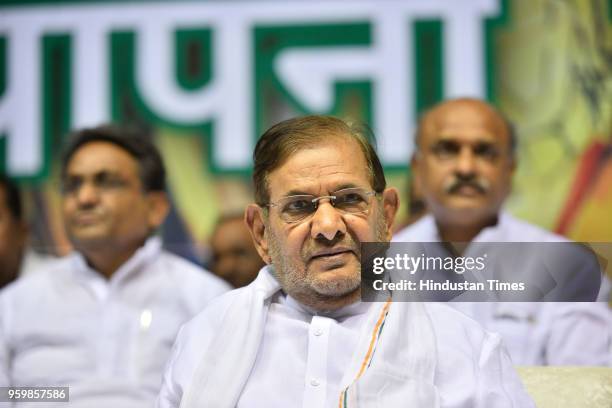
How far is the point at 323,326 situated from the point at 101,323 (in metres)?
1.13

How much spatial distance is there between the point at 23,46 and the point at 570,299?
353cm

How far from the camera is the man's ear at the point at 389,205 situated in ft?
7.55

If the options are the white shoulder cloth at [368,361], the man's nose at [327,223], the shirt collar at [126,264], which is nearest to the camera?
the white shoulder cloth at [368,361]

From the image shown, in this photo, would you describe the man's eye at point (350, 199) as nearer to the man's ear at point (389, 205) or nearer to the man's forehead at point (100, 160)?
the man's ear at point (389, 205)

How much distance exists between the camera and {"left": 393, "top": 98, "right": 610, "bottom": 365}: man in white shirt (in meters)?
2.33

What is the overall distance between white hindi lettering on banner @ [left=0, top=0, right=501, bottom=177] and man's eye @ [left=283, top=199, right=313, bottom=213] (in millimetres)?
2286

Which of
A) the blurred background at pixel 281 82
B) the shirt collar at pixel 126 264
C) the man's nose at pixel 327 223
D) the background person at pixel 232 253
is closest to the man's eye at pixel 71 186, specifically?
the shirt collar at pixel 126 264

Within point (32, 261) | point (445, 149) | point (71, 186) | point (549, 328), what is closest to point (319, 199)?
point (549, 328)

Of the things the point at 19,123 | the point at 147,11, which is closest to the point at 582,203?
Answer: the point at 147,11

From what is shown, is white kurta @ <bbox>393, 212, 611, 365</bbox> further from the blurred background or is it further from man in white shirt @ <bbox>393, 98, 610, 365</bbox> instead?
the blurred background

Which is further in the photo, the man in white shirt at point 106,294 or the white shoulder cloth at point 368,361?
the man in white shirt at point 106,294

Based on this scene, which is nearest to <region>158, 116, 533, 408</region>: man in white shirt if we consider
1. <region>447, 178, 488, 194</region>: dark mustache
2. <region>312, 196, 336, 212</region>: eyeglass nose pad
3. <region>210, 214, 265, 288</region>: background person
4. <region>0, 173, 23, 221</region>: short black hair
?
<region>312, 196, 336, 212</region>: eyeglass nose pad

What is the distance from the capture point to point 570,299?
2.23 metres

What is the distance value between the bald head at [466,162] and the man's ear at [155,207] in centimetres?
111
